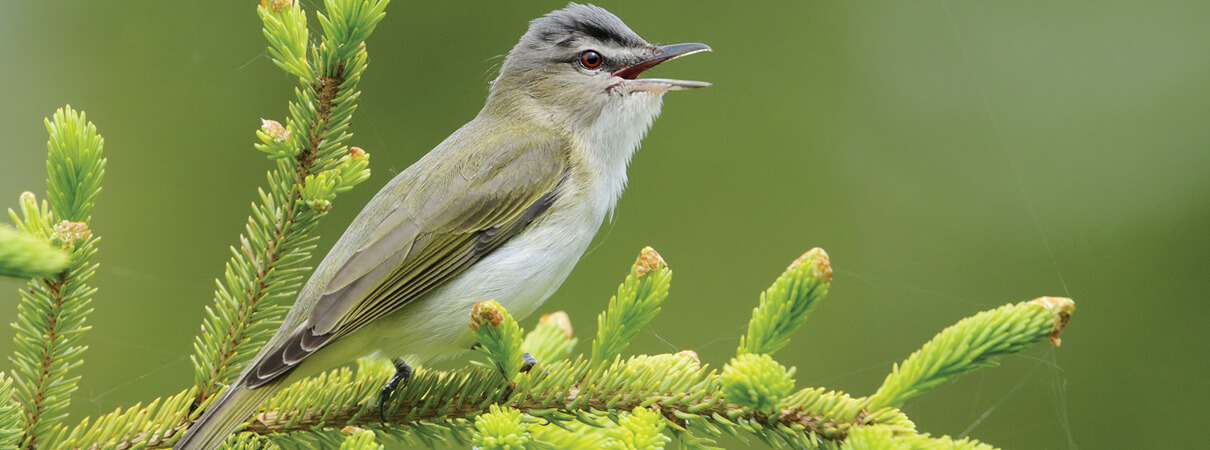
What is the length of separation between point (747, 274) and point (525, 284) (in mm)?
2068

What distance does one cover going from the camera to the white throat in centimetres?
303

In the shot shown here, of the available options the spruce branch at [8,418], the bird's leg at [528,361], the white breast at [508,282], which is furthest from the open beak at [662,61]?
the spruce branch at [8,418]

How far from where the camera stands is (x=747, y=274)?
4.41 meters

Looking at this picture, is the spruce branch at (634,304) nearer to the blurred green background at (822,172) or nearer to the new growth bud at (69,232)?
the new growth bud at (69,232)

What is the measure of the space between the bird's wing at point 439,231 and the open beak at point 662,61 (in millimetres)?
396

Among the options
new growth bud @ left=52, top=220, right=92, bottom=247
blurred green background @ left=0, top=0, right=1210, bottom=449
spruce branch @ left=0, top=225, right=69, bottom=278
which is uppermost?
new growth bud @ left=52, top=220, right=92, bottom=247

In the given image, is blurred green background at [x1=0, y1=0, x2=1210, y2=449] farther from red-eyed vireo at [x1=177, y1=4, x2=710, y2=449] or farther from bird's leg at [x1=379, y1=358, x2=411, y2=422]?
bird's leg at [x1=379, y1=358, x2=411, y2=422]

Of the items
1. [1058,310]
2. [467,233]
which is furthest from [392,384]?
[1058,310]

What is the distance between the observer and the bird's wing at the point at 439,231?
238 centimetres

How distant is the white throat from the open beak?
8 centimetres

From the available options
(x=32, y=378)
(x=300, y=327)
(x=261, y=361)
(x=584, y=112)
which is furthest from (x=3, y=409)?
(x=584, y=112)

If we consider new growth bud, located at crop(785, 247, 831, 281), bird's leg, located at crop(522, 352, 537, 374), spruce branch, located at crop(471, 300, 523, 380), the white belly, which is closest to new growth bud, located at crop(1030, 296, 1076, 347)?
new growth bud, located at crop(785, 247, 831, 281)

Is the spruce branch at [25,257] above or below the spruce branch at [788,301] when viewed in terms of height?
above

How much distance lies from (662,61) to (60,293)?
1.97 m
